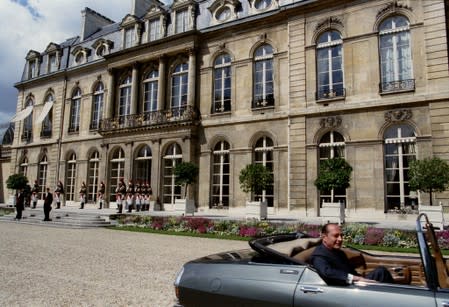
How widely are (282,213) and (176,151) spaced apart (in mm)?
6743

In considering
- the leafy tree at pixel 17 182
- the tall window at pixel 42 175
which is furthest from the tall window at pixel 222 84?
the tall window at pixel 42 175

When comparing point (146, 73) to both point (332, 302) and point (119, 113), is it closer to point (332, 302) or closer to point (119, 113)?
point (119, 113)

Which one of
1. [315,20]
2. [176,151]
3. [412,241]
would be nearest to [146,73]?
[176,151]

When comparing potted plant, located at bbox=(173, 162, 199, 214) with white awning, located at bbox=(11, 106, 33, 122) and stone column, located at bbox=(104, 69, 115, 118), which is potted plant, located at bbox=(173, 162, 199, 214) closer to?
stone column, located at bbox=(104, 69, 115, 118)

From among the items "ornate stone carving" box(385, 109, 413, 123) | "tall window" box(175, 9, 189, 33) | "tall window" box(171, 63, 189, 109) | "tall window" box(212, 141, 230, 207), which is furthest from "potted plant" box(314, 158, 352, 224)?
"tall window" box(175, 9, 189, 33)

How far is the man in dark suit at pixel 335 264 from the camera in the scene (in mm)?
2699

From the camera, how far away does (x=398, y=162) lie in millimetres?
13883

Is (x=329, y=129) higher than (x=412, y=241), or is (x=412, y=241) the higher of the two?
(x=329, y=129)

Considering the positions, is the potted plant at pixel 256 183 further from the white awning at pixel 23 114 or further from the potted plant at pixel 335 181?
the white awning at pixel 23 114

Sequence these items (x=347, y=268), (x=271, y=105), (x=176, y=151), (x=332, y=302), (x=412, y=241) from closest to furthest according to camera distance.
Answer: (x=332, y=302) → (x=347, y=268) → (x=412, y=241) → (x=271, y=105) → (x=176, y=151)

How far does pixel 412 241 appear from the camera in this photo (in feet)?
30.4

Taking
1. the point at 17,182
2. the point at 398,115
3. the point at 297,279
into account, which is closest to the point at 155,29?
the point at 17,182

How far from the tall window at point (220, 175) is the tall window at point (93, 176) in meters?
8.73

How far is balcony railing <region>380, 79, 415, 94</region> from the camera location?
1388 cm
